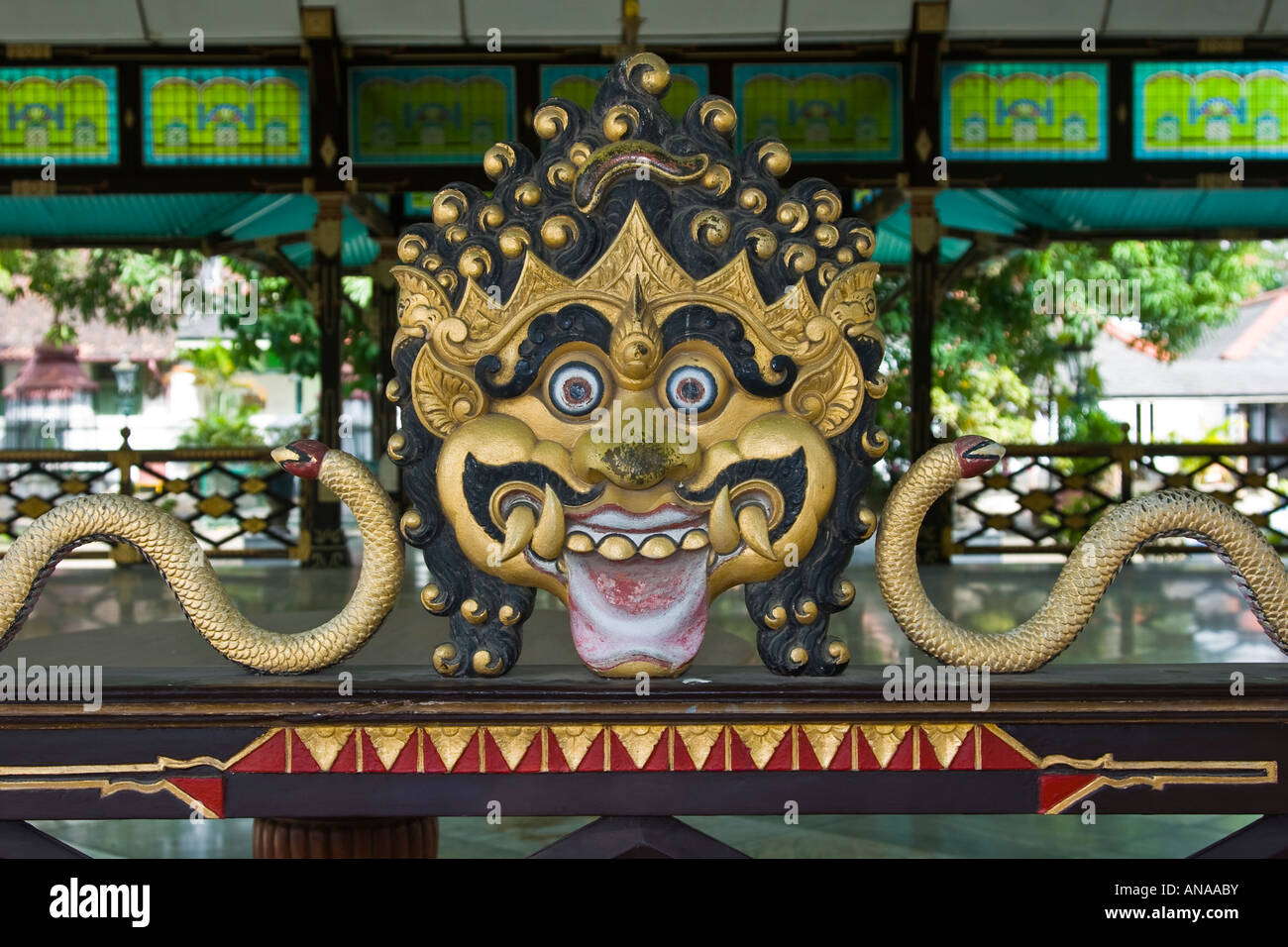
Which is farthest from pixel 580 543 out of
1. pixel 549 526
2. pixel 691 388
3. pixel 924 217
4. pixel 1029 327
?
pixel 1029 327

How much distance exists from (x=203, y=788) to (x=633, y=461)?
747mm

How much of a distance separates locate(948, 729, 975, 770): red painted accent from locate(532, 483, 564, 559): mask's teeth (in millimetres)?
632

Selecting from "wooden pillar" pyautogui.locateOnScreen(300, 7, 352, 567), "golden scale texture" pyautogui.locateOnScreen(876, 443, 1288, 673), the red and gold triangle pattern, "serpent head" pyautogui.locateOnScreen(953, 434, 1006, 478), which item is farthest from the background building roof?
the red and gold triangle pattern

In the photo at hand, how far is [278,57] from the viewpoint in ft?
21.0

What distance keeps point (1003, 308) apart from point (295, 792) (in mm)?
11160

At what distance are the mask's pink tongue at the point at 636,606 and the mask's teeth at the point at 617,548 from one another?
32 millimetres

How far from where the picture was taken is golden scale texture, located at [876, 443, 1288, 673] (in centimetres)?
167

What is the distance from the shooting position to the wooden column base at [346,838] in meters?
2.21

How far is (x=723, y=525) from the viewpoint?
5.47ft

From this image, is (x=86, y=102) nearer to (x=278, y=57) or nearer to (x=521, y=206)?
(x=278, y=57)

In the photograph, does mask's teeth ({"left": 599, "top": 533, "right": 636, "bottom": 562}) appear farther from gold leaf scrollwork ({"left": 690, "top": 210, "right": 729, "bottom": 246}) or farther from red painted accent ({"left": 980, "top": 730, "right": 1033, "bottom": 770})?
red painted accent ({"left": 980, "top": 730, "right": 1033, "bottom": 770})

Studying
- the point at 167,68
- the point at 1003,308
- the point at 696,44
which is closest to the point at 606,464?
the point at 696,44

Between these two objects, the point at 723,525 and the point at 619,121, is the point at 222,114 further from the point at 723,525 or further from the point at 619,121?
the point at 723,525

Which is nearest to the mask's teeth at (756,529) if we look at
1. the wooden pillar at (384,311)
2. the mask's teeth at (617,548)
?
the mask's teeth at (617,548)
